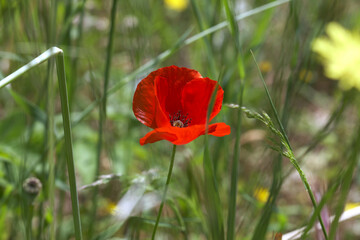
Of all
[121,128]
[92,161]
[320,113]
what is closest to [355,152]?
[92,161]

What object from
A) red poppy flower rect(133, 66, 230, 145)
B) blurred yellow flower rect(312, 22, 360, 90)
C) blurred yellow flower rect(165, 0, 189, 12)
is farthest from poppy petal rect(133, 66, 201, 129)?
blurred yellow flower rect(165, 0, 189, 12)

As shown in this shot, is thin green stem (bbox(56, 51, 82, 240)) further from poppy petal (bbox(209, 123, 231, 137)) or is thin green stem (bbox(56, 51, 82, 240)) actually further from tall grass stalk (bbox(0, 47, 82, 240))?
poppy petal (bbox(209, 123, 231, 137))

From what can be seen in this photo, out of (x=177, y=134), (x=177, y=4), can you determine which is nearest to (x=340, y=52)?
(x=177, y=4)

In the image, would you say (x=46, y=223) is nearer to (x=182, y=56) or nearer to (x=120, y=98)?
(x=120, y=98)

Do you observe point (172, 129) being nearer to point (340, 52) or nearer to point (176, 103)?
point (176, 103)

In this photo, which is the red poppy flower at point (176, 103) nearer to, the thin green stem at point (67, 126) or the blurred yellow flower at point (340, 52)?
the thin green stem at point (67, 126)

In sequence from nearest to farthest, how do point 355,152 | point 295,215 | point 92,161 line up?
point 355,152 → point 92,161 → point 295,215
